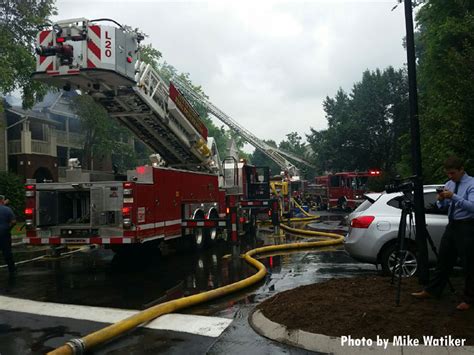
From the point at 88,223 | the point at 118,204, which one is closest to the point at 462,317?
the point at 118,204

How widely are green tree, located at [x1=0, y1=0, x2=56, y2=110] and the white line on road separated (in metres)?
14.2

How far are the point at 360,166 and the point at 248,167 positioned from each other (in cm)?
2305

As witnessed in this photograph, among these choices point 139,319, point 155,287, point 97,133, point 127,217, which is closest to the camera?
point 139,319

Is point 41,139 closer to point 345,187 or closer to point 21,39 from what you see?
point 21,39

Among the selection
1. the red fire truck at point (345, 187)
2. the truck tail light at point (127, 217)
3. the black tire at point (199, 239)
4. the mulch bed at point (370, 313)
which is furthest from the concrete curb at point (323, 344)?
the red fire truck at point (345, 187)

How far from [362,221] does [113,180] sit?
5.51 metres

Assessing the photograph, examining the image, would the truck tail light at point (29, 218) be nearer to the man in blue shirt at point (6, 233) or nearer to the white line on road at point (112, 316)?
the man in blue shirt at point (6, 233)

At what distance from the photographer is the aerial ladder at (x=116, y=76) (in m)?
8.59

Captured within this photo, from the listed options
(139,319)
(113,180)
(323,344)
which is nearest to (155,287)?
(139,319)

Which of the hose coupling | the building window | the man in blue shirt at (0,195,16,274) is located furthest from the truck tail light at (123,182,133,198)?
the building window

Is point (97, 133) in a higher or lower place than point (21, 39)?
lower

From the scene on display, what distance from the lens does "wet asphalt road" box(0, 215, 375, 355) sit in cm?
468

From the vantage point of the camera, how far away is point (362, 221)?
7301 millimetres

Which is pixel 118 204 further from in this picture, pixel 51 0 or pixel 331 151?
pixel 331 151
